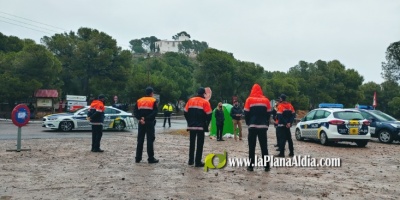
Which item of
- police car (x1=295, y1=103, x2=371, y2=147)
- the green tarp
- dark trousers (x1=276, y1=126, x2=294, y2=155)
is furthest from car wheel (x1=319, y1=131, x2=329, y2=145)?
the green tarp

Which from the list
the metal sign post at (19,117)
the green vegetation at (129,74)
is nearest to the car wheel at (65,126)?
the metal sign post at (19,117)

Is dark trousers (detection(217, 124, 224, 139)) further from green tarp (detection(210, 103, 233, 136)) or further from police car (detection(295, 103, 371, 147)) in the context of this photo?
police car (detection(295, 103, 371, 147))

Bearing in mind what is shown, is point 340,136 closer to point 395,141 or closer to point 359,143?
point 359,143

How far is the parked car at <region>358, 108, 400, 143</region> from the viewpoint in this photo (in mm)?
19406

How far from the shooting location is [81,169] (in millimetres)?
9602

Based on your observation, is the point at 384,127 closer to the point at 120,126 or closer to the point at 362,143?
the point at 362,143

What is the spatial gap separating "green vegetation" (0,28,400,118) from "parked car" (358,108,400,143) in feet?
104

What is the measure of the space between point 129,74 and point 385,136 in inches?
1498

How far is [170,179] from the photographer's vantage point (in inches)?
331

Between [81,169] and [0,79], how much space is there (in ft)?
115

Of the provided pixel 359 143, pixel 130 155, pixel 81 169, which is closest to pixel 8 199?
pixel 81 169

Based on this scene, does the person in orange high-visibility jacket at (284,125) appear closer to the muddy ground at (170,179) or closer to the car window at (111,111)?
the muddy ground at (170,179)

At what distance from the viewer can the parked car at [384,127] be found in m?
19.4

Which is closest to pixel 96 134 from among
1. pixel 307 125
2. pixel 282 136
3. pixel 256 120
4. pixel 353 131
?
pixel 256 120
